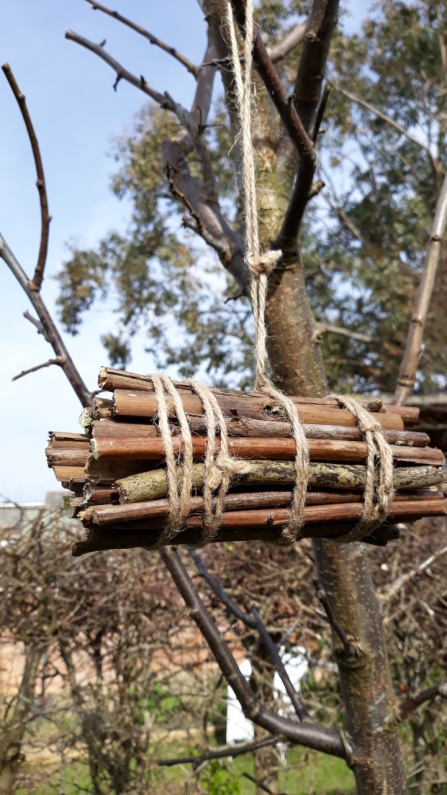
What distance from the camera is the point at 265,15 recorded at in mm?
7984

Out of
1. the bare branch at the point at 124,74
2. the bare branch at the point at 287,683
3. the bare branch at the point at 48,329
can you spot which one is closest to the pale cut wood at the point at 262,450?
the bare branch at the point at 48,329

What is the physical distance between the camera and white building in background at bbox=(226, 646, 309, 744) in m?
3.34

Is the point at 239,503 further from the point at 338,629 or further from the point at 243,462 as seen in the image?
the point at 338,629

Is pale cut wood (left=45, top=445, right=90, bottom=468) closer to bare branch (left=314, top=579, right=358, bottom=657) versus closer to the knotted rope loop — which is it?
the knotted rope loop

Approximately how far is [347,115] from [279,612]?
30.9 ft

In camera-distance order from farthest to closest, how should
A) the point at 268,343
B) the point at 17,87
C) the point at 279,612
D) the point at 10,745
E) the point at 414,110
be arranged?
the point at 414,110 < the point at 279,612 < the point at 10,745 < the point at 268,343 < the point at 17,87

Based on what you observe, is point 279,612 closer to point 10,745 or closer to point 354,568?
point 10,745

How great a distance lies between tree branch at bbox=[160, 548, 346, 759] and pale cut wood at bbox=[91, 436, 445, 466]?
0.63m

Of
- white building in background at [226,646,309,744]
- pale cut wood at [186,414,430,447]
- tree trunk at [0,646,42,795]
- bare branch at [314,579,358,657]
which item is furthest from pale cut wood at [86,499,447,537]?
tree trunk at [0,646,42,795]

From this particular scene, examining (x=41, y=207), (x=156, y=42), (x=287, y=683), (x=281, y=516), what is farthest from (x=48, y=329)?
(x=156, y=42)

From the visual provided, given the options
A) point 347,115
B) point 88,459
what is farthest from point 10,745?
point 347,115

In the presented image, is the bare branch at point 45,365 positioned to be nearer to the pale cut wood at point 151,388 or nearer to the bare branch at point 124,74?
the pale cut wood at point 151,388

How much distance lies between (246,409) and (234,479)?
0.11m

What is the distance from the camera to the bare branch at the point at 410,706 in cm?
136
